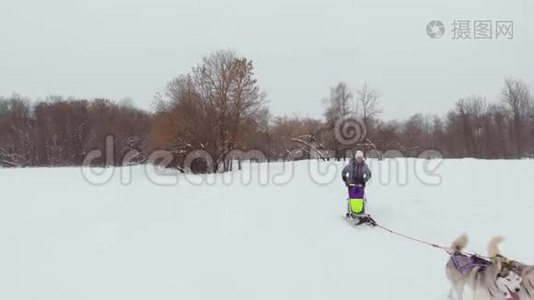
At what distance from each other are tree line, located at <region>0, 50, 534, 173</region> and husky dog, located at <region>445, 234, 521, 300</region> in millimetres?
26147

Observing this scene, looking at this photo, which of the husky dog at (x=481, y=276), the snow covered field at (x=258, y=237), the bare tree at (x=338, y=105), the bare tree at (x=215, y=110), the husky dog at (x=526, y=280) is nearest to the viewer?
the husky dog at (x=526, y=280)

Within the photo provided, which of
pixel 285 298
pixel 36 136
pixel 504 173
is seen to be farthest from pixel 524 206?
pixel 36 136

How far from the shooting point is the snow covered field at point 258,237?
22.9ft

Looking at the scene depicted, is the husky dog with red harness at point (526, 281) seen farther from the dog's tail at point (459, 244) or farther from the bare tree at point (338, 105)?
the bare tree at point (338, 105)

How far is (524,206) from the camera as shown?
464 inches

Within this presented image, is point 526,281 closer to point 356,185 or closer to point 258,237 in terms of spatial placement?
point 258,237

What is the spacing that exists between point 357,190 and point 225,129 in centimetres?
2163

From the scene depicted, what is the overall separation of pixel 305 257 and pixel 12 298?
474 centimetres

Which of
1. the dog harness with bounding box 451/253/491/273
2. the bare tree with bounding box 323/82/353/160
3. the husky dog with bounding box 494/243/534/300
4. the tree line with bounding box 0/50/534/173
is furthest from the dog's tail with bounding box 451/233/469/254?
the bare tree with bounding box 323/82/353/160

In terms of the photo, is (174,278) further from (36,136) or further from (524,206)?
(36,136)

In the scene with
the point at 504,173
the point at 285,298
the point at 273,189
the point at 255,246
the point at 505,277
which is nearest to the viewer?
the point at 505,277

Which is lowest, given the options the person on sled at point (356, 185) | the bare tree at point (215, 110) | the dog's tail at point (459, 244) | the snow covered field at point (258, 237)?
the snow covered field at point (258, 237)

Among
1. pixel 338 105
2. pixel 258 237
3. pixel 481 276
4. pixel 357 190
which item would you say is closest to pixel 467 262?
pixel 481 276

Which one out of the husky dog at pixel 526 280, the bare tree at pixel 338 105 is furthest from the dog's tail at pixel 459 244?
the bare tree at pixel 338 105
